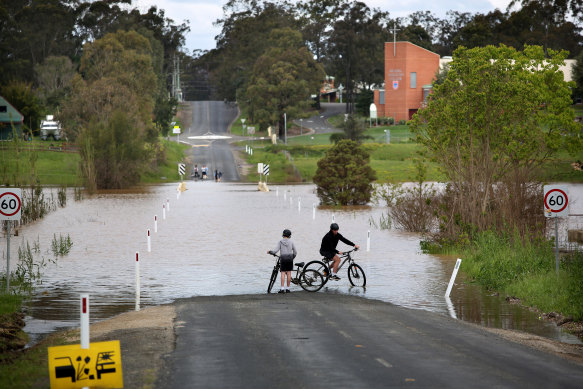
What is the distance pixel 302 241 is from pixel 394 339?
20.9 m

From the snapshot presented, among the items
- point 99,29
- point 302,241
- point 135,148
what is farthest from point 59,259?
point 99,29

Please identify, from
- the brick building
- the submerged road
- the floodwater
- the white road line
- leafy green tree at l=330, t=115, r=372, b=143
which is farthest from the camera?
the brick building

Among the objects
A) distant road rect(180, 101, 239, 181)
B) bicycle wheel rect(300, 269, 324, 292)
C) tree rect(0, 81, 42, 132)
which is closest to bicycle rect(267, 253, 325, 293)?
bicycle wheel rect(300, 269, 324, 292)

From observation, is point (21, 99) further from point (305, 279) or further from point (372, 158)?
point (305, 279)

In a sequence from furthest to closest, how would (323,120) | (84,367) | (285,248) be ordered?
(323,120)
(285,248)
(84,367)

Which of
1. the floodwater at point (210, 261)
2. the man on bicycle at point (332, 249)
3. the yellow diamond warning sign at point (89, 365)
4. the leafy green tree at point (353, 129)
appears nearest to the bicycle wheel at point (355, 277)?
the floodwater at point (210, 261)

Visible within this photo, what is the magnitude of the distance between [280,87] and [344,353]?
108 m

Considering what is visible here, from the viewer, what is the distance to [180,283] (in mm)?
23297

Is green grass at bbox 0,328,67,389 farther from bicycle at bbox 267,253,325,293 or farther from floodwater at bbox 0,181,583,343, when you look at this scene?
bicycle at bbox 267,253,325,293

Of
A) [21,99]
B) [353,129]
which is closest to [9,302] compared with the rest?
[353,129]

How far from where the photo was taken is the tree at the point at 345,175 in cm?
5500

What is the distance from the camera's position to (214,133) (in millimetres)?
137250

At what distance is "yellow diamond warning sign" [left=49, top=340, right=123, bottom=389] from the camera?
10.0 meters

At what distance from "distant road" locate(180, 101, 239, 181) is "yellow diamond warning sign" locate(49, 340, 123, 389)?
7909cm
